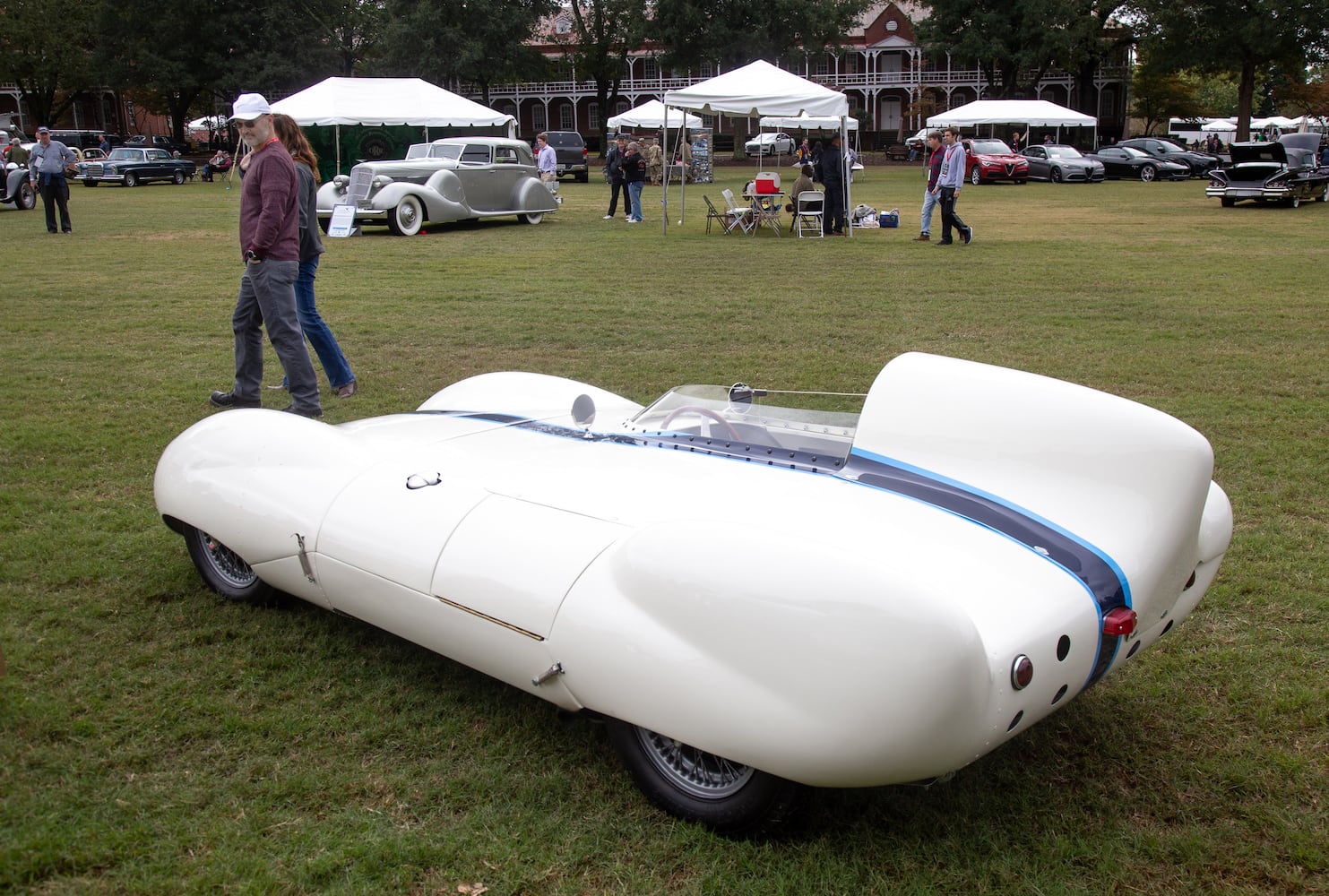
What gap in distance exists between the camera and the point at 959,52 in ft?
157

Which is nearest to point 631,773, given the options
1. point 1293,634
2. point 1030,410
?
point 1030,410

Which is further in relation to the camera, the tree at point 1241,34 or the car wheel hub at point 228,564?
the tree at point 1241,34

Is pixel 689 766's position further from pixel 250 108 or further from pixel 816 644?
pixel 250 108

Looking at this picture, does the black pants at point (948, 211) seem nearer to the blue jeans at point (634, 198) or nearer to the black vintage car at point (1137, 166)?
the blue jeans at point (634, 198)

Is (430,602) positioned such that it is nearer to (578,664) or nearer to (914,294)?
(578,664)

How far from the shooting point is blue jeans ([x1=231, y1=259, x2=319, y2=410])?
6.16 m

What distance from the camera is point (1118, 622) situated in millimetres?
2471

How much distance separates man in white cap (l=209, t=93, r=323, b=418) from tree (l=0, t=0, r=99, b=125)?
5151 centimetres

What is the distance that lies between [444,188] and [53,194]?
6461mm

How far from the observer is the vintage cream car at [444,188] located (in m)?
17.2

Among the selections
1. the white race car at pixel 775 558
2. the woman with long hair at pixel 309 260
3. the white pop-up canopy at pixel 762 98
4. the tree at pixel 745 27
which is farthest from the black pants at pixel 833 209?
the tree at pixel 745 27

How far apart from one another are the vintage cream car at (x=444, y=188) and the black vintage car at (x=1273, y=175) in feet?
46.6

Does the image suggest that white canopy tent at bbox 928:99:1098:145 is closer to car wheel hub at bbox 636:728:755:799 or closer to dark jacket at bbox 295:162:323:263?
dark jacket at bbox 295:162:323:263

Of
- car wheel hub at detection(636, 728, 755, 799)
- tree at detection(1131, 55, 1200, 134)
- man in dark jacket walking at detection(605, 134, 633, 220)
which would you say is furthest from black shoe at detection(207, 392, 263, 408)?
tree at detection(1131, 55, 1200, 134)
